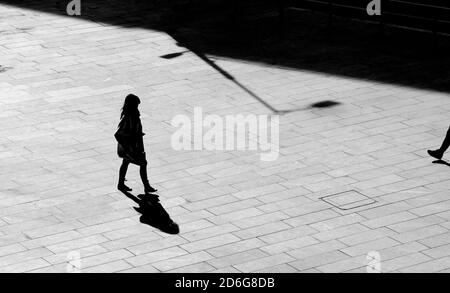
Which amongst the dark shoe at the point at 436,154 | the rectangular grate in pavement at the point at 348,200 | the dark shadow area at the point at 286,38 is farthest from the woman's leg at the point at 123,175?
the dark shoe at the point at 436,154

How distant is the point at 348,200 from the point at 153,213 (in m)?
3.09

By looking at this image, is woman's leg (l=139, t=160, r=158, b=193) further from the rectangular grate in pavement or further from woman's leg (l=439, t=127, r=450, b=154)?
woman's leg (l=439, t=127, r=450, b=154)

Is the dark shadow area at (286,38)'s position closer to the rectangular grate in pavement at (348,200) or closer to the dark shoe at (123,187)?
the rectangular grate in pavement at (348,200)

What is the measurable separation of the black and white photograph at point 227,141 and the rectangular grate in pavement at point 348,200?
3cm

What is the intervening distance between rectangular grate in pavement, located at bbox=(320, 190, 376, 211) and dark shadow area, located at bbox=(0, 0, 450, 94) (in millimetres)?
4805

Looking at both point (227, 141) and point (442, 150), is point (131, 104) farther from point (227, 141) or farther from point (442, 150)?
point (442, 150)

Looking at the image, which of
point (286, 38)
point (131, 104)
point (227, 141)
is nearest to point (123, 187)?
point (131, 104)

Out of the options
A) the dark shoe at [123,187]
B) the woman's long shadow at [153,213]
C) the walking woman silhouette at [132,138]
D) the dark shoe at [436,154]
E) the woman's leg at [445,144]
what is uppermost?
the walking woman silhouette at [132,138]

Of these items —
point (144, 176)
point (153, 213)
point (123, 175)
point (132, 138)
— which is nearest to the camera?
point (153, 213)

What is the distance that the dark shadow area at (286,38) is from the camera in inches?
929

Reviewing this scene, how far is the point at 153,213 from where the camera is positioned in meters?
16.3

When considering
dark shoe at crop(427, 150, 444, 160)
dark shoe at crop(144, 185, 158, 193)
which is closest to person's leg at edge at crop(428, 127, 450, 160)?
dark shoe at crop(427, 150, 444, 160)

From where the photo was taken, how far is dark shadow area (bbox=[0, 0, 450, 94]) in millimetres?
23594

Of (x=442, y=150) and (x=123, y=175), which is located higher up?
(x=442, y=150)
